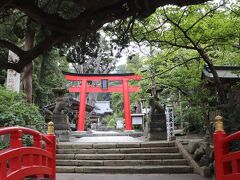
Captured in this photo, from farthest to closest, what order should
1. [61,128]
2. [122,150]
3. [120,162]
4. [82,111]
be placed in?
[82,111], [61,128], [122,150], [120,162]

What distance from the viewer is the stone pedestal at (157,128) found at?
1355 centimetres

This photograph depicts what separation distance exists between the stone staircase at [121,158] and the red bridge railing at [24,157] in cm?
340

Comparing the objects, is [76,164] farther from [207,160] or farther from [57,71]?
[57,71]

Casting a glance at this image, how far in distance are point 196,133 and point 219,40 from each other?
324 inches

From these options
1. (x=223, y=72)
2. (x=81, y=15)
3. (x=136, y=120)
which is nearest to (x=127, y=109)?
(x=136, y=120)

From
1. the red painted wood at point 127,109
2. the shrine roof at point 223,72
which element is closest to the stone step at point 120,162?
the shrine roof at point 223,72

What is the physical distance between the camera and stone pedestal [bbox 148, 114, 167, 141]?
13555 millimetres

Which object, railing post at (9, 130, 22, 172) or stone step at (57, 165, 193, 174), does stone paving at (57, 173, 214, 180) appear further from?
railing post at (9, 130, 22, 172)

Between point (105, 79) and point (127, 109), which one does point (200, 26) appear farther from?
point (105, 79)

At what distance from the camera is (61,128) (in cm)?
1412

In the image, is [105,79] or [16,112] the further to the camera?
[105,79]

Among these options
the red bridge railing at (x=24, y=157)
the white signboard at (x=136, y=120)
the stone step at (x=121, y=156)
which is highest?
the white signboard at (x=136, y=120)

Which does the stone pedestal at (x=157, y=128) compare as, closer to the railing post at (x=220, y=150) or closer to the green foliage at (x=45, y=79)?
the railing post at (x=220, y=150)

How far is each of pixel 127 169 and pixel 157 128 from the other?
3964mm
